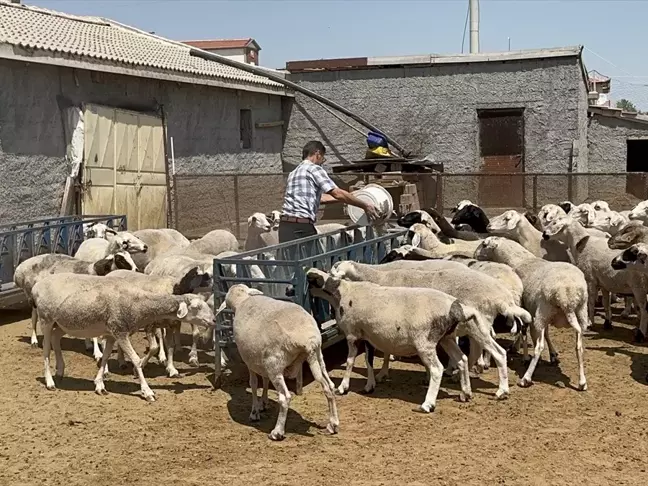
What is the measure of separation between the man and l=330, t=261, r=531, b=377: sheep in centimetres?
85

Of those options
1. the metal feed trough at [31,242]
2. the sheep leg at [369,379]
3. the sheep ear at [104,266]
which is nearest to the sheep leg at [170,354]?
A: the sheep ear at [104,266]

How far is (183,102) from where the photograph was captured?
1791 cm

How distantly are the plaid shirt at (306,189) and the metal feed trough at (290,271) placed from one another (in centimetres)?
33

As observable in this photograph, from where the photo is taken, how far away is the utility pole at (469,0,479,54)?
84.5ft

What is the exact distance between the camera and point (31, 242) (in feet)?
37.6

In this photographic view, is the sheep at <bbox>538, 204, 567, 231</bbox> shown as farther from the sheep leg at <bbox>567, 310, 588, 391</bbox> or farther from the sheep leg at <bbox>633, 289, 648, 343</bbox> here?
the sheep leg at <bbox>567, 310, 588, 391</bbox>

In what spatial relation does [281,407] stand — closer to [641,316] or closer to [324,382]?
[324,382]

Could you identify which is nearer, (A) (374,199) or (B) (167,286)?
(B) (167,286)

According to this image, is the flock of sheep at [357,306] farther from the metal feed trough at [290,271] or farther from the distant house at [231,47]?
the distant house at [231,47]

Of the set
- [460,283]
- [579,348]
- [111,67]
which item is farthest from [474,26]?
[579,348]

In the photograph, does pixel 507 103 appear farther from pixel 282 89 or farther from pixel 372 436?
pixel 372 436

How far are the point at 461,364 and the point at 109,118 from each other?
33.2 feet

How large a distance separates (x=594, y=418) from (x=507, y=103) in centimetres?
1396

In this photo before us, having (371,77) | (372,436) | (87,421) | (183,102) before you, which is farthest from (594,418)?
(371,77)
